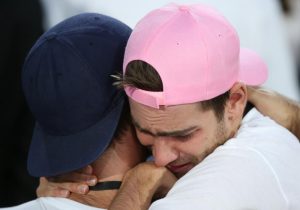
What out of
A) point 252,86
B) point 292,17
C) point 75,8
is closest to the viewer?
point 252,86

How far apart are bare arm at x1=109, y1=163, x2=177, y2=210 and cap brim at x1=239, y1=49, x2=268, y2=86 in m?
0.35

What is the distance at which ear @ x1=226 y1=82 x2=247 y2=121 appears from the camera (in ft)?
6.12

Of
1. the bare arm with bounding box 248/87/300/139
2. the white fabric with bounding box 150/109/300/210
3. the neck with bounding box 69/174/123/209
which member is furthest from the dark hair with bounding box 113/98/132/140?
the bare arm with bounding box 248/87/300/139

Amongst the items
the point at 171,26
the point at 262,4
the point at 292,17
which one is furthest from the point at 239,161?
the point at 292,17

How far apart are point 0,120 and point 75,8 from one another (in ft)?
2.30

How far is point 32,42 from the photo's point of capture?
2.88 m

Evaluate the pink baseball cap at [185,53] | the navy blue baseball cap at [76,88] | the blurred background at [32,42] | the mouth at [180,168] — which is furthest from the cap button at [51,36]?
the blurred background at [32,42]

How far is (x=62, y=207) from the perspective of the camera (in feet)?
6.09

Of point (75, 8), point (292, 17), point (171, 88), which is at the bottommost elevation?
point (292, 17)

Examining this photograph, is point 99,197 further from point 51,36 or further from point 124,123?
point 51,36

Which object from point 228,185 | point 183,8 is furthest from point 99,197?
point 183,8

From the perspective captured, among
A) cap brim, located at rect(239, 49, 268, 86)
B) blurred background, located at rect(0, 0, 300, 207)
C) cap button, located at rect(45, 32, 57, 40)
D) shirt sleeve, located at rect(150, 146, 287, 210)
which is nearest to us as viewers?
shirt sleeve, located at rect(150, 146, 287, 210)

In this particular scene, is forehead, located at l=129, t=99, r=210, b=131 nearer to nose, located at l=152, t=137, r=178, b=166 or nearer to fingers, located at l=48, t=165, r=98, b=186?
nose, located at l=152, t=137, r=178, b=166

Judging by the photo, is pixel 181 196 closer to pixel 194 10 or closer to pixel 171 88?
pixel 171 88
